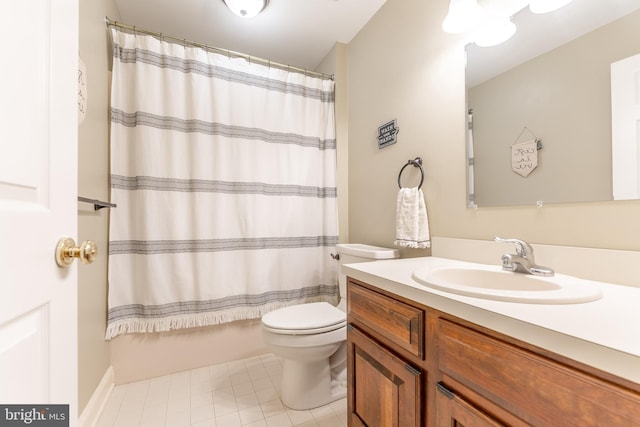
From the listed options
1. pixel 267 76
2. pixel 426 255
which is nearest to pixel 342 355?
pixel 426 255

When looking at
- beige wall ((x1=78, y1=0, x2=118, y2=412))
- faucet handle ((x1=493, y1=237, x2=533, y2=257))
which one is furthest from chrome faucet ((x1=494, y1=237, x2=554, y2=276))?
beige wall ((x1=78, y1=0, x2=118, y2=412))

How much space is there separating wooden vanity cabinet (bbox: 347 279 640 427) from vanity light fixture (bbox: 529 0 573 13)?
42.6 inches

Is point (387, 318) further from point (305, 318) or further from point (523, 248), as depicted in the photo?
point (305, 318)

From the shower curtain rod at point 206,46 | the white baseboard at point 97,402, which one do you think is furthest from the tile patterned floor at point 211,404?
the shower curtain rod at point 206,46

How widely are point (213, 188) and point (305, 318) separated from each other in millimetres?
1001

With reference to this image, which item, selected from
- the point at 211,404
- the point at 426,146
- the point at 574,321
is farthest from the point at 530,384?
the point at 211,404

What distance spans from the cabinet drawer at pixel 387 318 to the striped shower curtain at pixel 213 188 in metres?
0.97

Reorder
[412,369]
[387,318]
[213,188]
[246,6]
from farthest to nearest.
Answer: [213,188] < [246,6] < [387,318] < [412,369]

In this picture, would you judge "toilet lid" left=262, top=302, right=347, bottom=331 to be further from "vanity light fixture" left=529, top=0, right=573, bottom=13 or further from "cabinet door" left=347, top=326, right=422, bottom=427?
"vanity light fixture" left=529, top=0, right=573, bottom=13

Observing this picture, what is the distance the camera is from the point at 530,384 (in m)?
0.48

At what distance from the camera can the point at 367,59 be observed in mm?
1790

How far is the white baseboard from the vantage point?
1.16m

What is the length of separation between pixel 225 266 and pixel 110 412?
2.92 feet

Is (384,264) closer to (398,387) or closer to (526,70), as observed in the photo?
(398,387)
